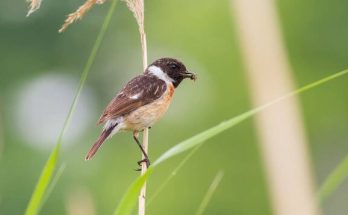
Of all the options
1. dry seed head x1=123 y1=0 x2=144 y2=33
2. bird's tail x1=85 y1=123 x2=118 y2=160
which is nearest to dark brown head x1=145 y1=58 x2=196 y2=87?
bird's tail x1=85 y1=123 x2=118 y2=160

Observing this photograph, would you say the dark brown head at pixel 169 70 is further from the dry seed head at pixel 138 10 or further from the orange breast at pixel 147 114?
the dry seed head at pixel 138 10

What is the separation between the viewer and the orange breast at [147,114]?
229 inches

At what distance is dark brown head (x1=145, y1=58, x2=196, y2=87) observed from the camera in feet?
20.2

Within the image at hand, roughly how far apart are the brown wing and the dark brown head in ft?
0.30

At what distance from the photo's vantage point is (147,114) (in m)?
5.90

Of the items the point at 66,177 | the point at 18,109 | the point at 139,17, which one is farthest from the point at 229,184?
the point at 139,17

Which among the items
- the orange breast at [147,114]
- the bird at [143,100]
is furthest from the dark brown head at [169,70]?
the orange breast at [147,114]

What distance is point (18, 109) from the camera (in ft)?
81.9

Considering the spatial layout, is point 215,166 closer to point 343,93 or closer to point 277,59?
point 343,93

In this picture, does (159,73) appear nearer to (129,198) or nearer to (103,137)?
(103,137)

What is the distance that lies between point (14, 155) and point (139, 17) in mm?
15256

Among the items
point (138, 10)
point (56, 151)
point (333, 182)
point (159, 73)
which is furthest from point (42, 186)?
point (159, 73)

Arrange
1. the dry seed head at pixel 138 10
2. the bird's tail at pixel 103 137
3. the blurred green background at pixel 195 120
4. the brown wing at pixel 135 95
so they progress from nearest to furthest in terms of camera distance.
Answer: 1. the dry seed head at pixel 138 10
2. the bird's tail at pixel 103 137
3. the brown wing at pixel 135 95
4. the blurred green background at pixel 195 120

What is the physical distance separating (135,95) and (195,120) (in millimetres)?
14358
